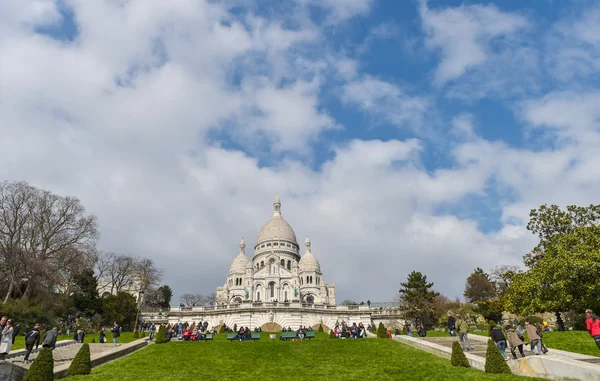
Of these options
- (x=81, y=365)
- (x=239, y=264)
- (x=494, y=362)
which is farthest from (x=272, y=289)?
(x=494, y=362)

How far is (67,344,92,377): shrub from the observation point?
15.3 m

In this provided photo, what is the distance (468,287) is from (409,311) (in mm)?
22823

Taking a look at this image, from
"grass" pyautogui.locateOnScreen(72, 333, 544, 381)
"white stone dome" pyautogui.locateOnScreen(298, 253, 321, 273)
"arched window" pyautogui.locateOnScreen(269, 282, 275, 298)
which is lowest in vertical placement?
"grass" pyautogui.locateOnScreen(72, 333, 544, 381)

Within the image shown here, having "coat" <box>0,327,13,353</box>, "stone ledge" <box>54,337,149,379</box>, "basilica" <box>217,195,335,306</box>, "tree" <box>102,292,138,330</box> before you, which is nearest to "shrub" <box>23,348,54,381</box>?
"stone ledge" <box>54,337,149,379</box>

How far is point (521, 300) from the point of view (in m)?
30.8

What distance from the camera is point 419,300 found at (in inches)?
2005

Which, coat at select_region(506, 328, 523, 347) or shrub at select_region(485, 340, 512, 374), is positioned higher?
coat at select_region(506, 328, 523, 347)

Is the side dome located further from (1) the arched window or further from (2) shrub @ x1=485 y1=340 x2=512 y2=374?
(2) shrub @ x1=485 y1=340 x2=512 y2=374

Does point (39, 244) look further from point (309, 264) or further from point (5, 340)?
point (309, 264)

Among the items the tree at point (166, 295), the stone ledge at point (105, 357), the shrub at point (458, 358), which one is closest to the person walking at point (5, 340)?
the stone ledge at point (105, 357)

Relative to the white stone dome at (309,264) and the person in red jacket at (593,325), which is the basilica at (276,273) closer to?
the white stone dome at (309,264)

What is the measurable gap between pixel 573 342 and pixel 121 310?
146 feet

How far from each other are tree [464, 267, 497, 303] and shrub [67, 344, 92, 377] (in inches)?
2351

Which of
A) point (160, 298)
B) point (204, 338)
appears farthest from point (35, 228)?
point (160, 298)
